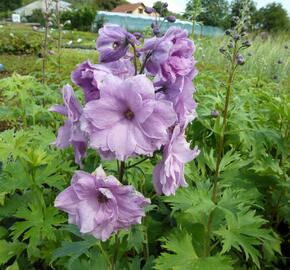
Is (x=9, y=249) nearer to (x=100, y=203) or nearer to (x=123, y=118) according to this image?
(x=100, y=203)

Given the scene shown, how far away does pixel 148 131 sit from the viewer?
4.15 ft

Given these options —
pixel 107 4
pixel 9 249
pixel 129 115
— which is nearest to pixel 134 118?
pixel 129 115

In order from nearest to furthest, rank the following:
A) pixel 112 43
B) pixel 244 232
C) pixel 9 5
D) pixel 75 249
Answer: pixel 112 43, pixel 75 249, pixel 244 232, pixel 9 5

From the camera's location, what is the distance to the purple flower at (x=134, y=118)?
48.6 inches

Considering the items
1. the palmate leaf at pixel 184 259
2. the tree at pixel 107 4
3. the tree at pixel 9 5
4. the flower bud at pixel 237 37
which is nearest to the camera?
the palmate leaf at pixel 184 259

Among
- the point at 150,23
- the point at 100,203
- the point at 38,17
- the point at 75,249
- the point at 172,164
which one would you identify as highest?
the point at 150,23

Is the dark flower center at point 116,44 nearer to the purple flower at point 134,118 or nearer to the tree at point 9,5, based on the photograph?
the purple flower at point 134,118

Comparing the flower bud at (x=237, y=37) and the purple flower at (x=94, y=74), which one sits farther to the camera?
the flower bud at (x=237, y=37)

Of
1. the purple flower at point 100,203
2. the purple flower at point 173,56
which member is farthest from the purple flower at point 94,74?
the purple flower at point 100,203

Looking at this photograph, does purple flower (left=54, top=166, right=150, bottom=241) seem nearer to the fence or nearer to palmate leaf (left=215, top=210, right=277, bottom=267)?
the fence

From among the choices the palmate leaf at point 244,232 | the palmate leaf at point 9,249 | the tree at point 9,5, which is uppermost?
the palmate leaf at point 244,232

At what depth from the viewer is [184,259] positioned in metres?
1.91

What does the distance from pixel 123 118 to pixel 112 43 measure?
262 mm

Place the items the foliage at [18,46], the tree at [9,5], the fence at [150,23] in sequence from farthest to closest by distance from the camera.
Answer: the tree at [9,5], the foliage at [18,46], the fence at [150,23]
